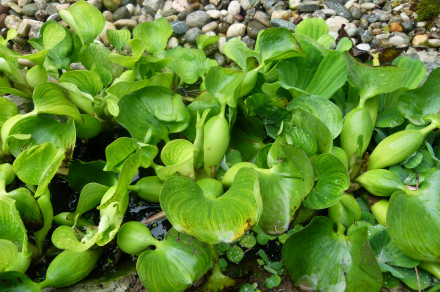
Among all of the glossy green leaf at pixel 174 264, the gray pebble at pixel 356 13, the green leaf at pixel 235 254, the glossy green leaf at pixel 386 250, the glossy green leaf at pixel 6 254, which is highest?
the gray pebble at pixel 356 13

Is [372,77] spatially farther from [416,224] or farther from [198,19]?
[198,19]

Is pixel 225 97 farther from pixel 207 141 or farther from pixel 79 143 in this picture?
pixel 79 143

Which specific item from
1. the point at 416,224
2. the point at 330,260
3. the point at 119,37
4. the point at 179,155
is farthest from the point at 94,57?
the point at 416,224

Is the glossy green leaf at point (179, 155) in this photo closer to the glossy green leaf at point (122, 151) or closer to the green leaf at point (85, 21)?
the glossy green leaf at point (122, 151)

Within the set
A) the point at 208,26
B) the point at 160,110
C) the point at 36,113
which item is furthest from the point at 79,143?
the point at 208,26

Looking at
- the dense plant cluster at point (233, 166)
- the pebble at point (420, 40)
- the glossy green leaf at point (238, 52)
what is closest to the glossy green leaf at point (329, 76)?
the dense plant cluster at point (233, 166)

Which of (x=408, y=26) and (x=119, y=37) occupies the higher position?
(x=119, y=37)
